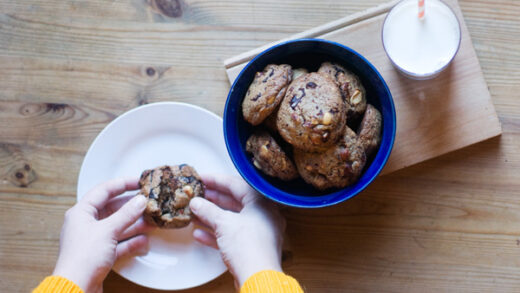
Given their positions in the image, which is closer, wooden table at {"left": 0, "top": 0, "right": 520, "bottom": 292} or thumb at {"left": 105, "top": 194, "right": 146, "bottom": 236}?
thumb at {"left": 105, "top": 194, "right": 146, "bottom": 236}

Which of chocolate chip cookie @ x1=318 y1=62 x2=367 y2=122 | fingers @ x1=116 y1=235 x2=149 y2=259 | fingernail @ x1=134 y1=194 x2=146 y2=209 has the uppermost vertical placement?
chocolate chip cookie @ x1=318 y1=62 x2=367 y2=122

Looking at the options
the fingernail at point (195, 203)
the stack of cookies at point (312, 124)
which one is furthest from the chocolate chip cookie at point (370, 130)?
the fingernail at point (195, 203)

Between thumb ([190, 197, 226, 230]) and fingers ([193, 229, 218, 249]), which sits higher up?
thumb ([190, 197, 226, 230])

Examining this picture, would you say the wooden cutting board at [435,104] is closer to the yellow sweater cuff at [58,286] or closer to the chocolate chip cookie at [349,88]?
the chocolate chip cookie at [349,88]

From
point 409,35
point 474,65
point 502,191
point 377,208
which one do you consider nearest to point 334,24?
point 409,35

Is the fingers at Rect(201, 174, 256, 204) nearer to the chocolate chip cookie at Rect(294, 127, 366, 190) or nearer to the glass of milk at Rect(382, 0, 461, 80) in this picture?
the chocolate chip cookie at Rect(294, 127, 366, 190)

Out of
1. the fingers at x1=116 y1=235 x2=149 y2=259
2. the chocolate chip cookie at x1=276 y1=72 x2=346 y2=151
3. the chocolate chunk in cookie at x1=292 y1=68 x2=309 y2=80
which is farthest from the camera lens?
the fingers at x1=116 y1=235 x2=149 y2=259

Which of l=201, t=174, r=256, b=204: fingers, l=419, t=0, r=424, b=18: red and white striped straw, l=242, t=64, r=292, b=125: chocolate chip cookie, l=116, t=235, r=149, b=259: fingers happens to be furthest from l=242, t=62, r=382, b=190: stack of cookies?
l=116, t=235, r=149, b=259: fingers
